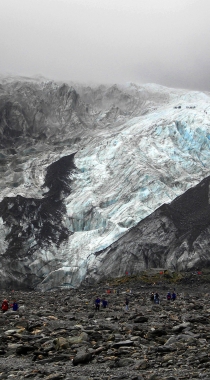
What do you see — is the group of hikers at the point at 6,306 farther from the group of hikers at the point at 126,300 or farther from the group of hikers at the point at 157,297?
the group of hikers at the point at 157,297

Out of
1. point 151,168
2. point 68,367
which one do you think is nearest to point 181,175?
point 151,168

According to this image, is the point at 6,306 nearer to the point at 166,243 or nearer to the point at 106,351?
the point at 106,351

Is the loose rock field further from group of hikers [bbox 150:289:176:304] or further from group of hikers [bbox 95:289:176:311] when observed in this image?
group of hikers [bbox 150:289:176:304]

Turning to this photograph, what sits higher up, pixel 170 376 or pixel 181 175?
pixel 181 175

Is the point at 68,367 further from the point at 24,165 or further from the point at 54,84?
the point at 54,84

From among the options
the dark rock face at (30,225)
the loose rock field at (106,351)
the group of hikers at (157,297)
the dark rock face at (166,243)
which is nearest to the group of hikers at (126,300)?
the group of hikers at (157,297)

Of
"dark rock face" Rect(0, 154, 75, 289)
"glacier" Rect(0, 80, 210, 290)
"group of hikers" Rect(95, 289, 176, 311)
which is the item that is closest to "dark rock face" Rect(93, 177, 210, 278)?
"glacier" Rect(0, 80, 210, 290)

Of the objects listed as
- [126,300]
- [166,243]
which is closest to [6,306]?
[126,300]
